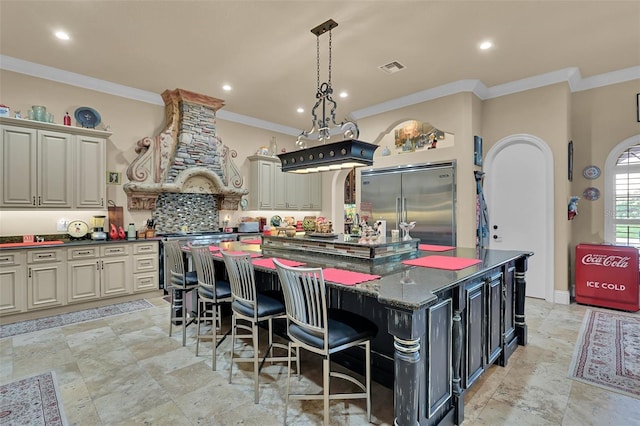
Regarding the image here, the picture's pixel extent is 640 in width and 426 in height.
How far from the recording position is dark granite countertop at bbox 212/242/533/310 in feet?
5.53

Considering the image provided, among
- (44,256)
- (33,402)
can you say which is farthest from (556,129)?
(44,256)

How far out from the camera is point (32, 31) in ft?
11.3

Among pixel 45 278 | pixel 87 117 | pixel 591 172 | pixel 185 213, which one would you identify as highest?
pixel 87 117

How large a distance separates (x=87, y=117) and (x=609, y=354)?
22.4 feet

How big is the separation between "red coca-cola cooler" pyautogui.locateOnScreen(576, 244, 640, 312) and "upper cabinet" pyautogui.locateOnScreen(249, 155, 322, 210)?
5021 millimetres

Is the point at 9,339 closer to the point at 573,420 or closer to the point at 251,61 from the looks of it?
the point at 251,61

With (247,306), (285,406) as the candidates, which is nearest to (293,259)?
(247,306)

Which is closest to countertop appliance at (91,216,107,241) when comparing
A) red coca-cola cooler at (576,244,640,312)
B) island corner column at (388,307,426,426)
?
island corner column at (388,307,426,426)

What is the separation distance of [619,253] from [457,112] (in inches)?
112

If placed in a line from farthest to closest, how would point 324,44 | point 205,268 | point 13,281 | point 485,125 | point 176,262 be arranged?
point 485,125 < point 13,281 < point 324,44 < point 176,262 < point 205,268

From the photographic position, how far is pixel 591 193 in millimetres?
4750

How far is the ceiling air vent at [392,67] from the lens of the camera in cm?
421

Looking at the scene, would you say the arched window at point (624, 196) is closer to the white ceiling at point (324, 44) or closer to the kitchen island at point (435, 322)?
the white ceiling at point (324, 44)

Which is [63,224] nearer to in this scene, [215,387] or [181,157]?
[181,157]
